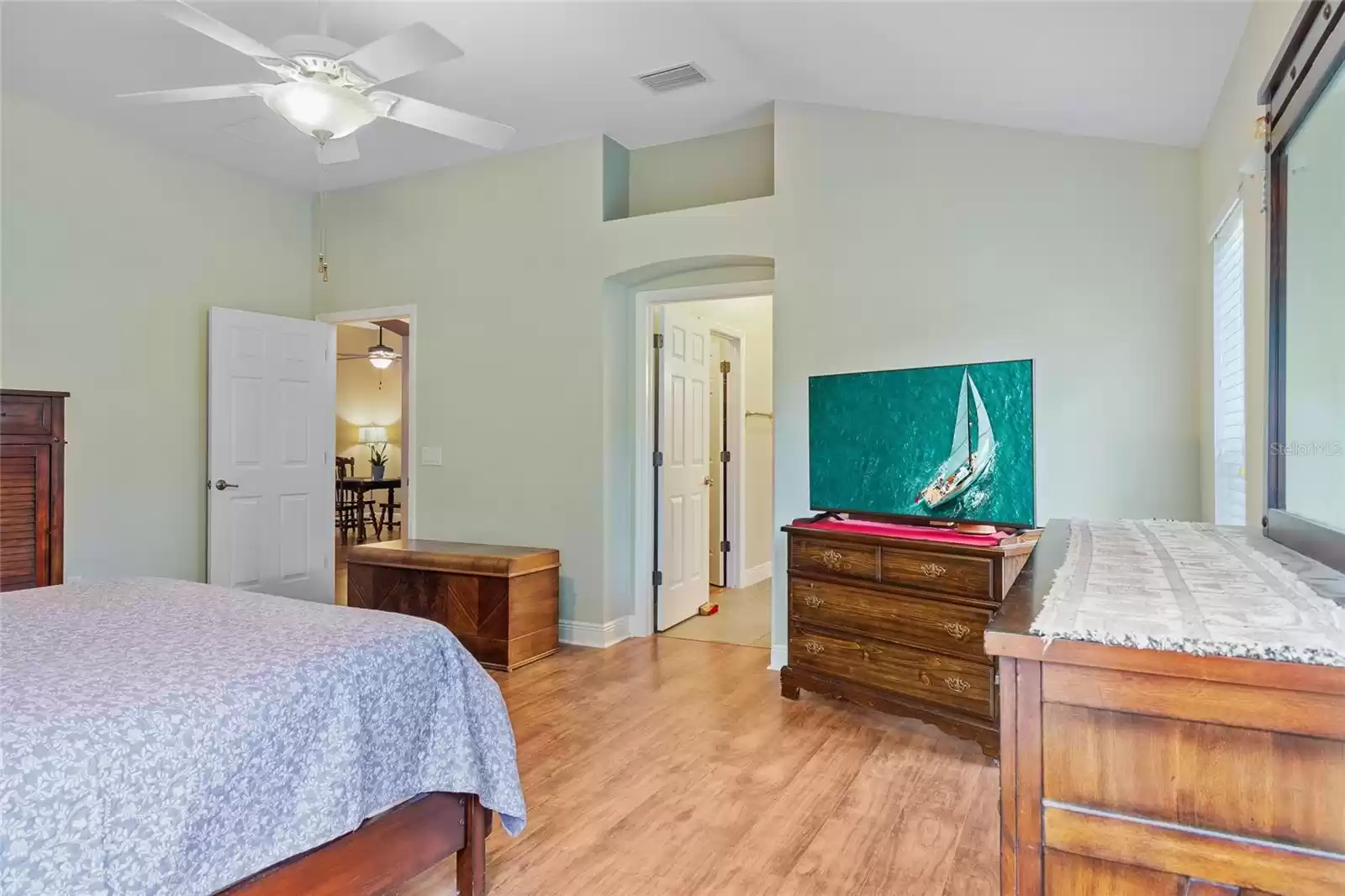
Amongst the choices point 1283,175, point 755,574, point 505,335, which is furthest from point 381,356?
point 1283,175

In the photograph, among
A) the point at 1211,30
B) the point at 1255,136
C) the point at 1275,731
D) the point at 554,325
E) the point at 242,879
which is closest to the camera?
the point at 1275,731

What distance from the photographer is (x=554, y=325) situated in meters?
4.61

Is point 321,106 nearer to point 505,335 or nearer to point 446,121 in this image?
point 446,121

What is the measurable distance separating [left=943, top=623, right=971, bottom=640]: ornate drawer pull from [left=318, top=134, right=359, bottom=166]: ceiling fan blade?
2.90 m

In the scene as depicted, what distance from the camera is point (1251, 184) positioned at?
2.07 m

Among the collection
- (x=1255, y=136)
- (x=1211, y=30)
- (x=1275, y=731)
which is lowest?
(x=1275, y=731)

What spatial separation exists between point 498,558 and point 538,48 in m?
2.41

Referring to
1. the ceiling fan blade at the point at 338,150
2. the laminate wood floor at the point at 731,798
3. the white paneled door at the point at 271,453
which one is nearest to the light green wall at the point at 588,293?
the white paneled door at the point at 271,453

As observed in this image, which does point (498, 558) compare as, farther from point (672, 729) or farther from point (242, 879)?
point (242, 879)

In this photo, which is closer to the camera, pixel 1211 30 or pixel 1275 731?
pixel 1275 731

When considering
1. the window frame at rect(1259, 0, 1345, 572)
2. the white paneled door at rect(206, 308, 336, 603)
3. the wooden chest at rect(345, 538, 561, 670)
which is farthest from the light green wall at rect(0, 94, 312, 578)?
the window frame at rect(1259, 0, 1345, 572)

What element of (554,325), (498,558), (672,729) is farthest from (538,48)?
(672,729)

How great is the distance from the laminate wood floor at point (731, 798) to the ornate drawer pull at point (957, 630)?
0.44 m

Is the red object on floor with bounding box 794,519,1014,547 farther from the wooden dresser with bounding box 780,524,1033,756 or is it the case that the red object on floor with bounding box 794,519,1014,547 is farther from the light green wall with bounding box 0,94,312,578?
the light green wall with bounding box 0,94,312,578
